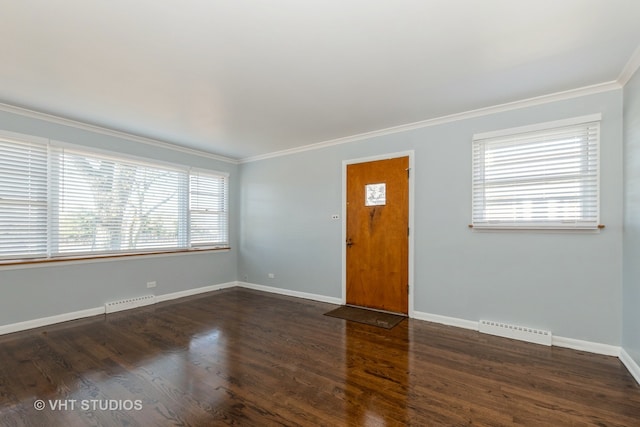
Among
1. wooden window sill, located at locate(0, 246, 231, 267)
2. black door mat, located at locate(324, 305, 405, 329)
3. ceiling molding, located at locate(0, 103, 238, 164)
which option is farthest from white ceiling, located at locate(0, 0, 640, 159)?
black door mat, located at locate(324, 305, 405, 329)

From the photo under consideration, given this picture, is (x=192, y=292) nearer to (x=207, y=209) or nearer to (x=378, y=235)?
(x=207, y=209)

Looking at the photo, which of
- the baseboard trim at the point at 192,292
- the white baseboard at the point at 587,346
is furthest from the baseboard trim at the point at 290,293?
the white baseboard at the point at 587,346

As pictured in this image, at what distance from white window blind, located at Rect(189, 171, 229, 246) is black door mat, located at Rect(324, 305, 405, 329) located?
270 cm

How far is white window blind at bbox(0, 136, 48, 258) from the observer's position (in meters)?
3.33

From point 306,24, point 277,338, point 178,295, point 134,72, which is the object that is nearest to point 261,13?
point 306,24

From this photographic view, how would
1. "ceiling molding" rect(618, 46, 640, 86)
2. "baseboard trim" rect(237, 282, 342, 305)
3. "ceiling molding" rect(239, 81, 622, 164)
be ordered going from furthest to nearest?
"baseboard trim" rect(237, 282, 342, 305) < "ceiling molding" rect(239, 81, 622, 164) < "ceiling molding" rect(618, 46, 640, 86)

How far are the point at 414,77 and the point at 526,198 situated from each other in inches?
70.3

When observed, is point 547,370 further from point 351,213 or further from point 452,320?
point 351,213

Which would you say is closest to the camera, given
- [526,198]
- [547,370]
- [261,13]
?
[261,13]

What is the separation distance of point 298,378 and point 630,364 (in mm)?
2777

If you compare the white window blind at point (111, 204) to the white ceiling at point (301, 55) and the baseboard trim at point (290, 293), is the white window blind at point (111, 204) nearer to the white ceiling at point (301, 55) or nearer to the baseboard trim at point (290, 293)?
the white ceiling at point (301, 55)

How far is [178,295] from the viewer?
193 inches

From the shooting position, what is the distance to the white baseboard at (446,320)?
11.4 ft

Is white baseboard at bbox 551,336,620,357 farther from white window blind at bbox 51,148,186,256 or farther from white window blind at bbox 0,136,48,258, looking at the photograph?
white window blind at bbox 0,136,48,258
